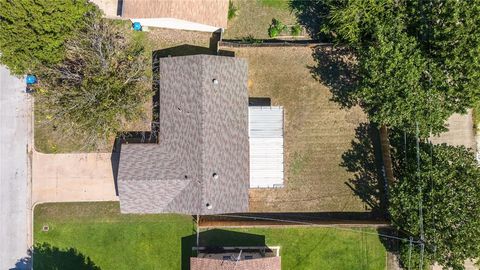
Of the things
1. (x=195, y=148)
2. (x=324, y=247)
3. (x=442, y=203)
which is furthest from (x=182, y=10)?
(x=442, y=203)

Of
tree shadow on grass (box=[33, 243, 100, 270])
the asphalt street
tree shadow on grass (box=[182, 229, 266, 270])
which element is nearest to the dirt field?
tree shadow on grass (box=[182, 229, 266, 270])

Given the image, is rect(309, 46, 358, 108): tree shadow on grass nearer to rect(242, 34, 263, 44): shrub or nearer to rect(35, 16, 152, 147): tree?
rect(242, 34, 263, 44): shrub

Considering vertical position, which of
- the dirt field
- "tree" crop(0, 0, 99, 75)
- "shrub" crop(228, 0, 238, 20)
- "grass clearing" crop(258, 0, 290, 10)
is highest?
"grass clearing" crop(258, 0, 290, 10)

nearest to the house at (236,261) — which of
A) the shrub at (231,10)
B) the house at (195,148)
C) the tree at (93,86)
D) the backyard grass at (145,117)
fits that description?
the house at (195,148)

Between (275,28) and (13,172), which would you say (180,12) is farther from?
(13,172)

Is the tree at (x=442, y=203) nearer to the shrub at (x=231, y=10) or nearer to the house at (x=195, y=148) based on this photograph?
the house at (x=195, y=148)

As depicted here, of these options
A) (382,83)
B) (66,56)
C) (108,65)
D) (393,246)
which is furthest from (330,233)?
(66,56)
